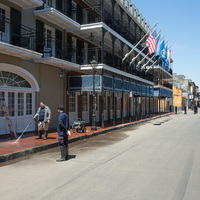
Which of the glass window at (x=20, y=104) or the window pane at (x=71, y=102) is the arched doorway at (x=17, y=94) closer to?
the glass window at (x=20, y=104)

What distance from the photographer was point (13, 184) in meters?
5.00

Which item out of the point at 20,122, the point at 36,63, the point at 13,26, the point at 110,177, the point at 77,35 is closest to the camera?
the point at 110,177

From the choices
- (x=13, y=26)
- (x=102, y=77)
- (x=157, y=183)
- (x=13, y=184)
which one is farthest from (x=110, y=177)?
(x=102, y=77)

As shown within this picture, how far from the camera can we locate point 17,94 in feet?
39.9

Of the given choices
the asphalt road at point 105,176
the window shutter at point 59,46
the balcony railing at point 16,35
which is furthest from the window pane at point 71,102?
the asphalt road at point 105,176

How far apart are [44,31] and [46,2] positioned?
5.94 ft

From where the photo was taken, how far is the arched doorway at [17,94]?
1145 centimetres

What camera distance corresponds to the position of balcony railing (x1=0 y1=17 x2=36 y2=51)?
11.1 m

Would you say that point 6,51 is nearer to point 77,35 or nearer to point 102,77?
point 102,77

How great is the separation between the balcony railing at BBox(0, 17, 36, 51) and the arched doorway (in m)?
1.25

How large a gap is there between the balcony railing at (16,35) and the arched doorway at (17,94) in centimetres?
125

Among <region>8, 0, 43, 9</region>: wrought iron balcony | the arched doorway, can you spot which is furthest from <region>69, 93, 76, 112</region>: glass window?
<region>8, 0, 43, 9</region>: wrought iron balcony

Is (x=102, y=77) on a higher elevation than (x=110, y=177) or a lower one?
higher

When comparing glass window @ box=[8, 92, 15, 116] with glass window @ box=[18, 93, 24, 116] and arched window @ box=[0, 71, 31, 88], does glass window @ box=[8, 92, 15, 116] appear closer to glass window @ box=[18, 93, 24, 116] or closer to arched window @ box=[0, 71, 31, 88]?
glass window @ box=[18, 93, 24, 116]
